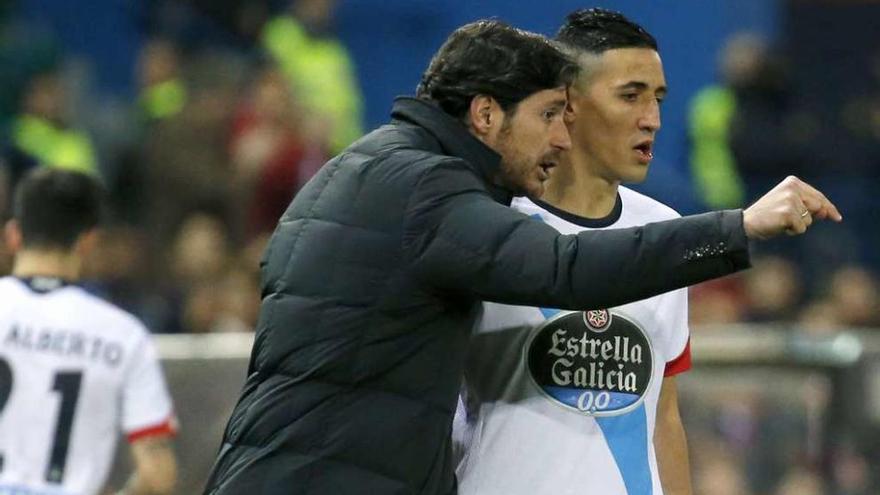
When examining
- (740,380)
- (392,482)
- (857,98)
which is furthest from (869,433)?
(392,482)

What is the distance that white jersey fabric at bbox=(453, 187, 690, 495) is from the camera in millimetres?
4352

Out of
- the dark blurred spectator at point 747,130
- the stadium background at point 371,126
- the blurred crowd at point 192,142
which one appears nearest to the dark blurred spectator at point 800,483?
the stadium background at point 371,126

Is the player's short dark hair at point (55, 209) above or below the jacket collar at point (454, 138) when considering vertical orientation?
below

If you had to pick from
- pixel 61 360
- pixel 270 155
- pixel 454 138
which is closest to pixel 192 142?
pixel 270 155

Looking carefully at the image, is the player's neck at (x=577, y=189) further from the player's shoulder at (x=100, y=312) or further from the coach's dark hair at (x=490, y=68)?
the player's shoulder at (x=100, y=312)

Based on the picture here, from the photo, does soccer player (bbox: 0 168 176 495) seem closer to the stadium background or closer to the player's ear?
the player's ear

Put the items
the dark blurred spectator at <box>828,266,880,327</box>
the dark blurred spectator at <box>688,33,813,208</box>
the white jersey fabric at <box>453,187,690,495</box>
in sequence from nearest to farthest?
the white jersey fabric at <box>453,187,690,495</box>, the dark blurred spectator at <box>828,266,880,327</box>, the dark blurred spectator at <box>688,33,813,208</box>

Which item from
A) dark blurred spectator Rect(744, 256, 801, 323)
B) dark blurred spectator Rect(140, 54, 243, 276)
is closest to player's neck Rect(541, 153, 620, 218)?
dark blurred spectator Rect(744, 256, 801, 323)

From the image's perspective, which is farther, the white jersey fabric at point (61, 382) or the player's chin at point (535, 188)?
the white jersey fabric at point (61, 382)

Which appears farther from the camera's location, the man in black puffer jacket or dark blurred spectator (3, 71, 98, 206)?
dark blurred spectator (3, 71, 98, 206)

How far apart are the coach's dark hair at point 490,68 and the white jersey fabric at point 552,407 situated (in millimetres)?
449

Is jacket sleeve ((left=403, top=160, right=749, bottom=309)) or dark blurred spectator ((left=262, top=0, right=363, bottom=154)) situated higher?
dark blurred spectator ((left=262, top=0, right=363, bottom=154))

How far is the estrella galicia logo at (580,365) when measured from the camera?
172 inches

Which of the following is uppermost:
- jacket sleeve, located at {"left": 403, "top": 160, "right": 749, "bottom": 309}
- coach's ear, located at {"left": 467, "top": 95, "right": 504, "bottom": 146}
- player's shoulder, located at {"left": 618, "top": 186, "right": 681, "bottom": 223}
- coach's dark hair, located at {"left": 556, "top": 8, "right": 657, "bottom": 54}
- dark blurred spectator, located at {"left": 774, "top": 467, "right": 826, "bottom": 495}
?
coach's dark hair, located at {"left": 556, "top": 8, "right": 657, "bottom": 54}
